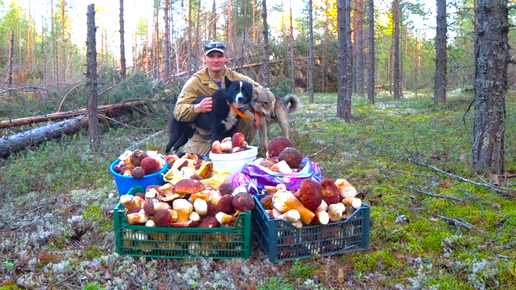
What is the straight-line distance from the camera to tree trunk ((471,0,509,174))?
431 centimetres

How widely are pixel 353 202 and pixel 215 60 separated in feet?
9.69

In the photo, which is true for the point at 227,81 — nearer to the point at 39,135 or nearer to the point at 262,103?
the point at 262,103

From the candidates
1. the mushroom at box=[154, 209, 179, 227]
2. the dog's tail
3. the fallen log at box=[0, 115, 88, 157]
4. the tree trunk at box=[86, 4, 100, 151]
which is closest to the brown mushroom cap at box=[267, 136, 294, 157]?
the mushroom at box=[154, 209, 179, 227]

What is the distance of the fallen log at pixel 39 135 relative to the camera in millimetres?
7008

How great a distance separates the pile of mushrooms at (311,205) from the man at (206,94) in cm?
236

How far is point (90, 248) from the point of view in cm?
315

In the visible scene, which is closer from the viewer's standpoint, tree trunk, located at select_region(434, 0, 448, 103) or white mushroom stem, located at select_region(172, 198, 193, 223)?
white mushroom stem, located at select_region(172, 198, 193, 223)

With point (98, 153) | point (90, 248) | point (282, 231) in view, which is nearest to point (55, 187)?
point (98, 153)

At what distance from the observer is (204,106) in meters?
4.94

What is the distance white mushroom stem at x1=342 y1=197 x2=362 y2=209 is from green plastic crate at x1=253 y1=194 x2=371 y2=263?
0.12 feet

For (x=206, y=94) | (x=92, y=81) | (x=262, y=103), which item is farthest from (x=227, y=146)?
(x=92, y=81)

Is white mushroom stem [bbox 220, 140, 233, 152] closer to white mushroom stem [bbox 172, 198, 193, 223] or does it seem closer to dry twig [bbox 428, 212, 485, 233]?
white mushroom stem [bbox 172, 198, 193, 223]

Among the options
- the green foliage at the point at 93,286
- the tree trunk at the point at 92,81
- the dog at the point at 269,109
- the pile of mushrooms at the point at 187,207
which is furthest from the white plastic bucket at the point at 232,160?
the tree trunk at the point at 92,81

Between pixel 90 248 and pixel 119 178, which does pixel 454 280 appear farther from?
pixel 119 178
